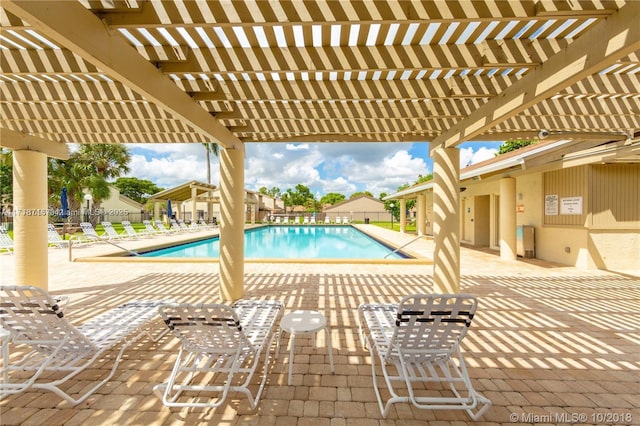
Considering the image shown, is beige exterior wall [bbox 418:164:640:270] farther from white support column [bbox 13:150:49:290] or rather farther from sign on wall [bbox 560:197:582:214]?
white support column [bbox 13:150:49:290]

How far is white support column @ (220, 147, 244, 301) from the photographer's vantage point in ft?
16.2

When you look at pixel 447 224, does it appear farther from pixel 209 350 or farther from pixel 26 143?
pixel 26 143

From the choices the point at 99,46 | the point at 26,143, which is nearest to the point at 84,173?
the point at 26,143

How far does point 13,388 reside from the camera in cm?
238

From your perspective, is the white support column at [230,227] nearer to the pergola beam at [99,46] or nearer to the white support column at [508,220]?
the pergola beam at [99,46]

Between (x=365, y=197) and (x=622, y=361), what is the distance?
165ft

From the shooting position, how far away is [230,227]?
496 centimetres

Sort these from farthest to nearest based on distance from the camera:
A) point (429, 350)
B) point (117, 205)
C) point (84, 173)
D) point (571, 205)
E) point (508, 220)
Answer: point (117, 205) → point (84, 173) → point (508, 220) → point (571, 205) → point (429, 350)

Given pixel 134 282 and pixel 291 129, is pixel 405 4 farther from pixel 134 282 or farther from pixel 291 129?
pixel 134 282

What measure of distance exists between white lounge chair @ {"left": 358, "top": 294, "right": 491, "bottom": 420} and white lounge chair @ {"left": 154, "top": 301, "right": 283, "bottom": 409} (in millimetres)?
1148

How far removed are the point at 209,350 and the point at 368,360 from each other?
1.62 meters

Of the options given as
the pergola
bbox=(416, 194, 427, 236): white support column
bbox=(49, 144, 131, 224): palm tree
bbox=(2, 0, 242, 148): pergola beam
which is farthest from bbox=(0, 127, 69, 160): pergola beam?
bbox=(49, 144, 131, 224): palm tree

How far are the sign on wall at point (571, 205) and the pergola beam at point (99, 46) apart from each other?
9358 millimetres

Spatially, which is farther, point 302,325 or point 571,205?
point 571,205
